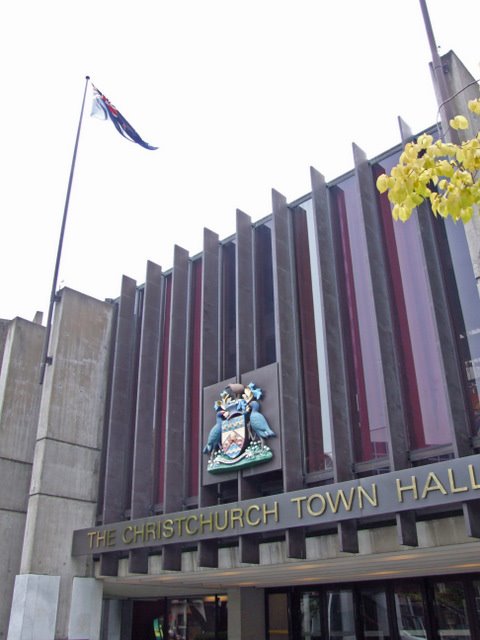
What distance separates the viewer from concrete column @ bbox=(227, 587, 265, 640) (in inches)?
757

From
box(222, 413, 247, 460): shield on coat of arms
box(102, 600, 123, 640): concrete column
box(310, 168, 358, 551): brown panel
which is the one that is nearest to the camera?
box(310, 168, 358, 551): brown panel

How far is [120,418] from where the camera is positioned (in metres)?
21.0

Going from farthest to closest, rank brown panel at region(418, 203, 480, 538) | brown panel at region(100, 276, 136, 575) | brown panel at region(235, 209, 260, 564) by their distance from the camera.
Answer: brown panel at region(100, 276, 136, 575) → brown panel at region(235, 209, 260, 564) → brown panel at region(418, 203, 480, 538)

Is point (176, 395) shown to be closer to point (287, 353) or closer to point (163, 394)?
point (163, 394)

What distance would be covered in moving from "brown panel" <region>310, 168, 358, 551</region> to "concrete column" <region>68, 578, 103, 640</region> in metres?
9.38

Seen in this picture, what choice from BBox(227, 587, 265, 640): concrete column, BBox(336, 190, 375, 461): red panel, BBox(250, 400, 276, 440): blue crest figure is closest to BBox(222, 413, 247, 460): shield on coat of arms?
BBox(250, 400, 276, 440): blue crest figure

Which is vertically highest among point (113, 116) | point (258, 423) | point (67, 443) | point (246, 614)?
point (113, 116)

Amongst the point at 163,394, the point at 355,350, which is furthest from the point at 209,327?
the point at 355,350

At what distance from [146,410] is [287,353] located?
19.6 ft

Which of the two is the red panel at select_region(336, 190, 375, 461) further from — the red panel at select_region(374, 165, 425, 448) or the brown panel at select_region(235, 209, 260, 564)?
the brown panel at select_region(235, 209, 260, 564)

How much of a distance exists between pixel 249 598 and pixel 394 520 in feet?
29.3

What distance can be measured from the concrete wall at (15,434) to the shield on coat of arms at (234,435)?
9338 mm

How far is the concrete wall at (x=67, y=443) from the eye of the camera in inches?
735

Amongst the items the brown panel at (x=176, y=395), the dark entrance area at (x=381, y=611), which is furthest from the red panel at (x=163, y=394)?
the dark entrance area at (x=381, y=611)
